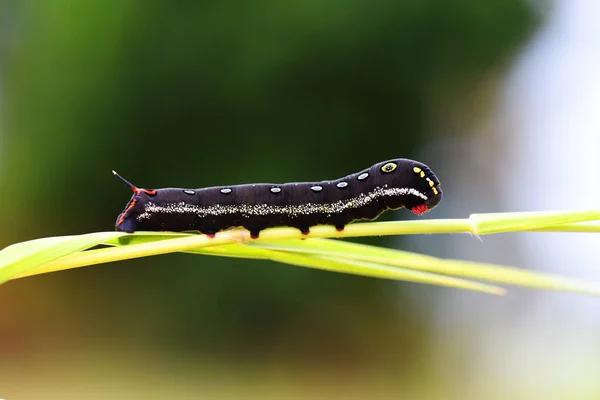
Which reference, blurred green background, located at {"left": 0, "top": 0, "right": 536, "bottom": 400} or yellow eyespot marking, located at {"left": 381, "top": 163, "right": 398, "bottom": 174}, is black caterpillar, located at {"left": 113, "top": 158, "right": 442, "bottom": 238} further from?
blurred green background, located at {"left": 0, "top": 0, "right": 536, "bottom": 400}

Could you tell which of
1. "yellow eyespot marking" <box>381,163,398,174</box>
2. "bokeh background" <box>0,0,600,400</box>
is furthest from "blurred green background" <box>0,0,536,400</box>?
"yellow eyespot marking" <box>381,163,398,174</box>

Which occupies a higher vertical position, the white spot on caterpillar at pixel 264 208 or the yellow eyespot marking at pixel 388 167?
the yellow eyespot marking at pixel 388 167

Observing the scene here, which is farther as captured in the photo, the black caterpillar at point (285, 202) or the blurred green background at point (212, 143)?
the blurred green background at point (212, 143)

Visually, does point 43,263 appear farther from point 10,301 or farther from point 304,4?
point 10,301

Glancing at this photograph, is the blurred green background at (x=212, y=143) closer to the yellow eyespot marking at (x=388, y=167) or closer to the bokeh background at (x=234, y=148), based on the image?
the bokeh background at (x=234, y=148)

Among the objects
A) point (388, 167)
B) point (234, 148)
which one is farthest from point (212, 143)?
Answer: point (388, 167)

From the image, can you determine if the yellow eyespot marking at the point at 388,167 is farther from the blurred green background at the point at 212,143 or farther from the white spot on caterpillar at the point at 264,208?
the blurred green background at the point at 212,143

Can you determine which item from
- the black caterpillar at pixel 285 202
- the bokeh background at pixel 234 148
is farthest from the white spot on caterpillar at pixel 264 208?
the bokeh background at pixel 234 148

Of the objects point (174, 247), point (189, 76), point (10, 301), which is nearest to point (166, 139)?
point (189, 76)
